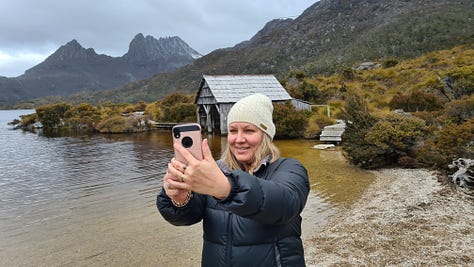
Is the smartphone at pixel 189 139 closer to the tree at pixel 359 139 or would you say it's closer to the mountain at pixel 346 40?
the tree at pixel 359 139

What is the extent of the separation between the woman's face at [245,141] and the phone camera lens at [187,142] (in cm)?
75

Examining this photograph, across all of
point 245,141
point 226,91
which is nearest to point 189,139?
point 245,141

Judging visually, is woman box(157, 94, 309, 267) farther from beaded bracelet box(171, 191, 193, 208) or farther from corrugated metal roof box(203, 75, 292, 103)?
corrugated metal roof box(203, 75, 292, 103)

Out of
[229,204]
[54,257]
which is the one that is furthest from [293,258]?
[54,257]

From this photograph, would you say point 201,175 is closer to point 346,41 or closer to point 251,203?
point 251,203

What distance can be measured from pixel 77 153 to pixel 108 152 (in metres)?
1.81

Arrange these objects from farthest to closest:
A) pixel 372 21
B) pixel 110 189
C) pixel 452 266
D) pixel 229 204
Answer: pixel 372 21 < pixel 110 189 < pixel 452 266 < pixel 229 204

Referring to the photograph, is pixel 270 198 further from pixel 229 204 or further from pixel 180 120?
pixel 180 120

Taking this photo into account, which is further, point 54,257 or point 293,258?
point 54,257

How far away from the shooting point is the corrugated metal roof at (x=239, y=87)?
26469mm

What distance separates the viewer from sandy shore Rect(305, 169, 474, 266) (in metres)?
4.94

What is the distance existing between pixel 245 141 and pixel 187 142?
2.51 ft

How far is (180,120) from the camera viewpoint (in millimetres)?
34875

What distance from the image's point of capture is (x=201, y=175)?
1102 millimetres
